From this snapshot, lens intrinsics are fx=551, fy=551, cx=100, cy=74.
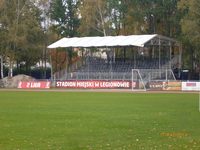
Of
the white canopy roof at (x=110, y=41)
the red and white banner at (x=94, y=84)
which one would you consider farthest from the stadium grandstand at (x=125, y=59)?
the red and white banner at (x=94, y=84)

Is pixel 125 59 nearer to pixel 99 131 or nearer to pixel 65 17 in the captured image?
pixel 65 17

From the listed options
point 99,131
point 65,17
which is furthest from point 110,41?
point 99,131

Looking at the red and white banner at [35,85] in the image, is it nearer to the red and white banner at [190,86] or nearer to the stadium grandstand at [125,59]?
the stadium grandstand at [125,59]

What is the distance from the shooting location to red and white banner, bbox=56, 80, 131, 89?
6875 cm

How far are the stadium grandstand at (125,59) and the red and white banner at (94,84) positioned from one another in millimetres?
2126

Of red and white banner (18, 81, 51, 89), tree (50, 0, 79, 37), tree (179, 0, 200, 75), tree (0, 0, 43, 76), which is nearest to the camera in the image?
tree (179, 0, 200, 75)

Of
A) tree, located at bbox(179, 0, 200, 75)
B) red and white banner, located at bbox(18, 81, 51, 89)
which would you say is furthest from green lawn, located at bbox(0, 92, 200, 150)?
tree, located at bbox(179, 0, 200, 75)

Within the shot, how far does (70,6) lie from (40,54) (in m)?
12.0

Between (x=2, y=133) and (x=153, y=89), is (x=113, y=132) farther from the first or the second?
(x=153, y=89)

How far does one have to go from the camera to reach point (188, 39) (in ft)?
253

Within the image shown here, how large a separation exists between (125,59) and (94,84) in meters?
12.6

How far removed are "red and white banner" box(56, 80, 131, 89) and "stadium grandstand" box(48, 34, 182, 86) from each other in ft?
6.98

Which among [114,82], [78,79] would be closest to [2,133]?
[114,82]

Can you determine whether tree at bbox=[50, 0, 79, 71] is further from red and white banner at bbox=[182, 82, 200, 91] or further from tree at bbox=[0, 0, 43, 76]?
red and white banner at bbox=[182, 82, 200, 91]
